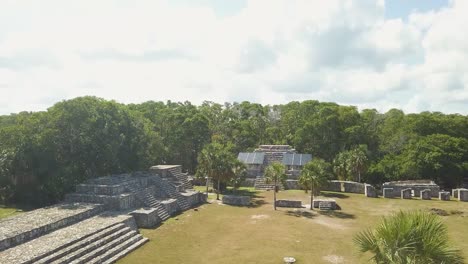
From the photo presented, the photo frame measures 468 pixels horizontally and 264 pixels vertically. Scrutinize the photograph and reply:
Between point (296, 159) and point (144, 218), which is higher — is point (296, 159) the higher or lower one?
the higher one

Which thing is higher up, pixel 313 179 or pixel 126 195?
pixel 313 179

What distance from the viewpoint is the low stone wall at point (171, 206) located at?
31263mm

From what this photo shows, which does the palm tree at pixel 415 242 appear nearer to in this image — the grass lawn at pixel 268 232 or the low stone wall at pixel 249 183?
the grass lawn at pixel 268 232

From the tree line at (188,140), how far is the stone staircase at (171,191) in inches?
152

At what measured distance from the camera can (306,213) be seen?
32750 mm

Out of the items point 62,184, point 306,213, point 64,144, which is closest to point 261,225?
point 306,213

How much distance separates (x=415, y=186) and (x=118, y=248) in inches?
1299

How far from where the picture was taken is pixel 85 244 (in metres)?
20.8

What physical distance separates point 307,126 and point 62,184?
35613 mm

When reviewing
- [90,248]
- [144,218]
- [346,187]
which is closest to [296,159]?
[346,187]

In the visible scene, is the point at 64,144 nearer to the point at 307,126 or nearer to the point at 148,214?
the point at 148,214

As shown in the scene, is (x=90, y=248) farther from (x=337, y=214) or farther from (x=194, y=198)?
(x=337, y=214)

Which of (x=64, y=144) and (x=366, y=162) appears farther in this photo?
(x=366, y=162)

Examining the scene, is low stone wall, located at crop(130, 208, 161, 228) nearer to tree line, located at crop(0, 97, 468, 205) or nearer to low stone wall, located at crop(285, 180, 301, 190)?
tree line, located at crop(0, 97, 468, 205)
